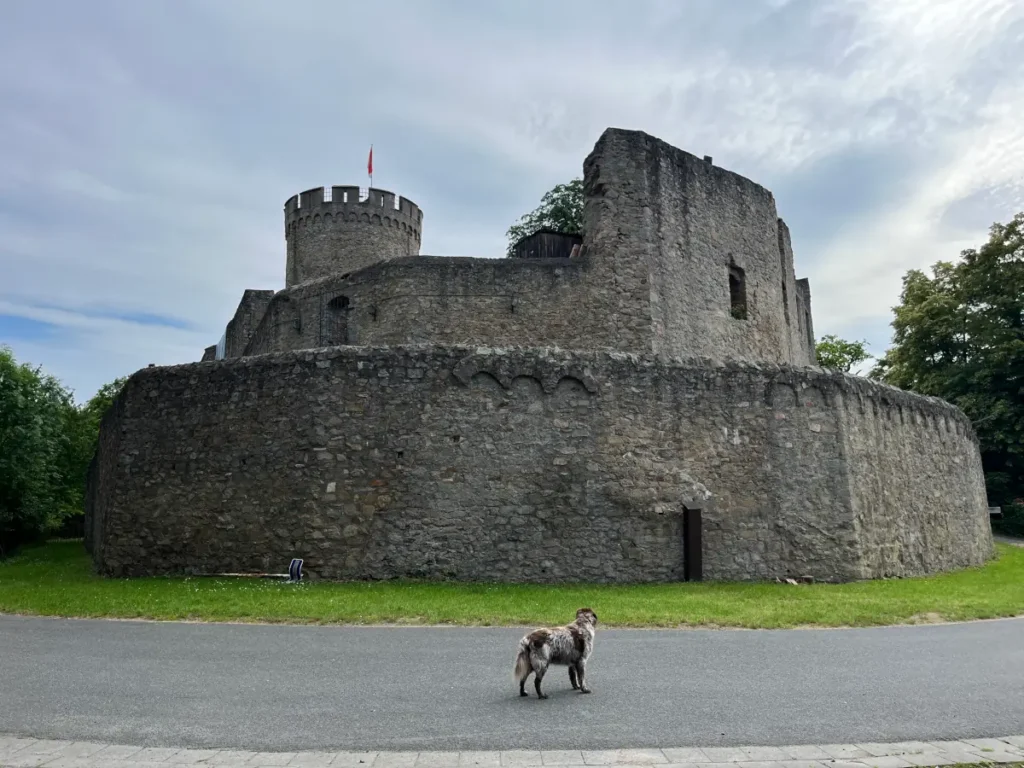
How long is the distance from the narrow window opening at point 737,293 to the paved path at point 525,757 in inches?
884

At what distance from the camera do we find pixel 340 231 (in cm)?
4334

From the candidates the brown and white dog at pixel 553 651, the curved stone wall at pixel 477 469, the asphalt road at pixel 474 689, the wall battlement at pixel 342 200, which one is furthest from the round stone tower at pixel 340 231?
the brown and white dog at pixel 553 651

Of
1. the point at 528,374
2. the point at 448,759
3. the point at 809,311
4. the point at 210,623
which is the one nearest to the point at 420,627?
the point at 210,623

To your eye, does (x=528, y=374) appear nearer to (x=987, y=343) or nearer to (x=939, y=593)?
(x=939, y=593)

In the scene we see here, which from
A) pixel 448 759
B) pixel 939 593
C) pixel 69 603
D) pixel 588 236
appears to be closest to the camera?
pixel 448 759

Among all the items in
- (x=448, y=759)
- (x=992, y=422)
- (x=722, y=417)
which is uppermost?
(x=992, y=422)

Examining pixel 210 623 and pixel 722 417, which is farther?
pixel 722 417

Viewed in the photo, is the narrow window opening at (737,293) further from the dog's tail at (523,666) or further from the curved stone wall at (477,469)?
the dog's tail at (523,666)

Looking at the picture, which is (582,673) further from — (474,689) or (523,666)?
(474,689)

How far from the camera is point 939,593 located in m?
14.7

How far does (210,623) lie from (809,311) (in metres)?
33.8

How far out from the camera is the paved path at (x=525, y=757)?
205 inches

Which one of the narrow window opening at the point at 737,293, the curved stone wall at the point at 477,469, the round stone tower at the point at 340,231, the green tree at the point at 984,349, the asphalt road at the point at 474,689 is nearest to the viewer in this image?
the asphalt road at the point at 474,689

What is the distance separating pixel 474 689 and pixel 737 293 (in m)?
22.6
